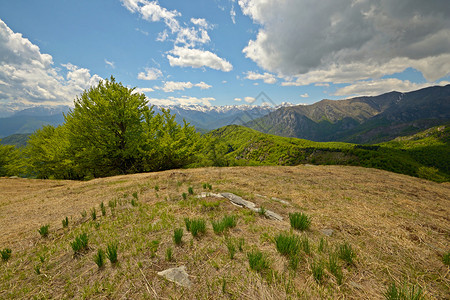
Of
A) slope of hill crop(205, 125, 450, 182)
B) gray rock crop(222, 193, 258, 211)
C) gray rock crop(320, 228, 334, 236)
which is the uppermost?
gray rock crop(222, 193, 258, 211)

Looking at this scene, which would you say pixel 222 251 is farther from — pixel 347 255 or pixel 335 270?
pixel 347 255

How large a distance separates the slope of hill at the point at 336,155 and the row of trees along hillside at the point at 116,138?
35.0 ft

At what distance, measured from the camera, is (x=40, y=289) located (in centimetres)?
285

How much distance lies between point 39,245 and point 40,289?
225cm

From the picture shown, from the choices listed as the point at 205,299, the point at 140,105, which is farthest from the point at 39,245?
the point at 140,105

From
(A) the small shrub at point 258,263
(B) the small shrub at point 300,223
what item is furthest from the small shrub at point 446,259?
(A) the small shrub at point 258,263

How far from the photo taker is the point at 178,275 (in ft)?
9.80

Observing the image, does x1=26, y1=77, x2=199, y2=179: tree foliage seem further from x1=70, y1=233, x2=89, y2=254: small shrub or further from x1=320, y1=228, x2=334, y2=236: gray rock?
x1=320, y1=228, x2=334, y2=236: gray rock

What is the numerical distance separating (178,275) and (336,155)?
97.0 m

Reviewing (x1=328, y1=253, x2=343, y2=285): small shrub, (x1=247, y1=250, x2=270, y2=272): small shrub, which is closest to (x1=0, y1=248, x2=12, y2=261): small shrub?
(x1=247, y1=250, x2=270, y2=272): small shrub

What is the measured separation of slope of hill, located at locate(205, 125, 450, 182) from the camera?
42.4m

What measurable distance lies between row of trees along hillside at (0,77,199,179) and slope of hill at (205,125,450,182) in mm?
10669

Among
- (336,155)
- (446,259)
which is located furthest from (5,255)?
(336,155)

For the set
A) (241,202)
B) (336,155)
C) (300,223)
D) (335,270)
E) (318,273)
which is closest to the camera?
(318,273)
